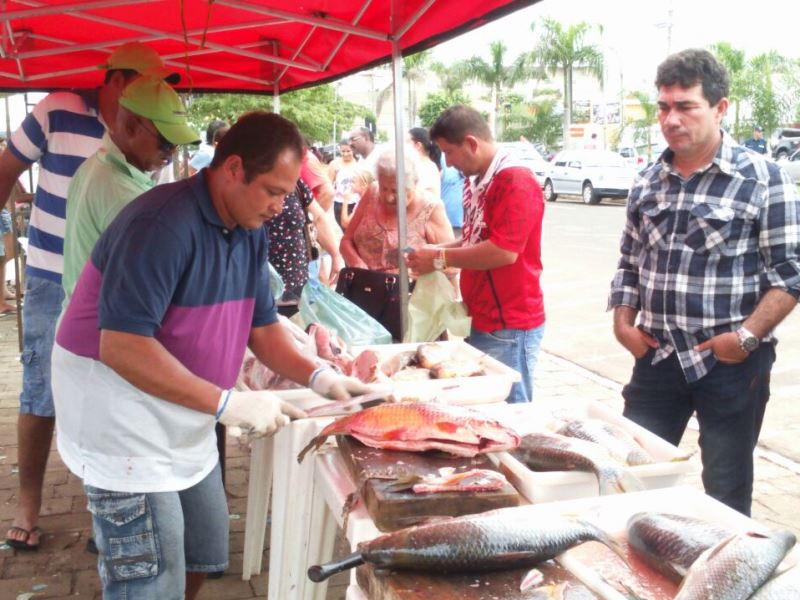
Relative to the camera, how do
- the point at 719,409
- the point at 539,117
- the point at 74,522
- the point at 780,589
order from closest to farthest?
1. the point at 780,589
2. the point at 719,409
3. the point at 74,522
4. the point at 539,117

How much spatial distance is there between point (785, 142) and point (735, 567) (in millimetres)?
37194

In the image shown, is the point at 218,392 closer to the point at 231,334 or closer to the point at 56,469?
the point at 231,334

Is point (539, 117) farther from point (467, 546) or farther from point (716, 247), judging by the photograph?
point (467, 546)

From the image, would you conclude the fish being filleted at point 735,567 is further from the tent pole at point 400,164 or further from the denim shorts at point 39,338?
the denim shorts at point 39,338

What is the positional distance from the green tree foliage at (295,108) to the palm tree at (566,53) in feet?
37.6

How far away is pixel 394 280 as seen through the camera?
14.3 ft

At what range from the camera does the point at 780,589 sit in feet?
4.50

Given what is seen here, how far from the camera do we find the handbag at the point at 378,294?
4.35 m

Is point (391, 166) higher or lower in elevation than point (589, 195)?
higher

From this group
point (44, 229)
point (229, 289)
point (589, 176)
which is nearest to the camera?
point (229, 289)

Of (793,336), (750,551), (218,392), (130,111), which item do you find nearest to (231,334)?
(218,392)

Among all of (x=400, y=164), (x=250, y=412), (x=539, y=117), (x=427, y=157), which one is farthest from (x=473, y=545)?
(x=539, y=117)

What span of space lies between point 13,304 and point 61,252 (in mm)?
7132

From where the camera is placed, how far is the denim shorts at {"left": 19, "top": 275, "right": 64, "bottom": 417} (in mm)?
3586
